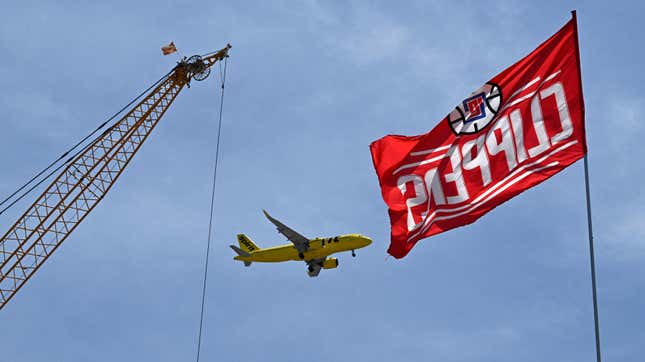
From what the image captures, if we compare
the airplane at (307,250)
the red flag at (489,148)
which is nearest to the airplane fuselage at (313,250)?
the airplane at (307,250)

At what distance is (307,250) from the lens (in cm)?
12888

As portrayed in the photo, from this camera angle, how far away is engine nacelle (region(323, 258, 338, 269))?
13412cm

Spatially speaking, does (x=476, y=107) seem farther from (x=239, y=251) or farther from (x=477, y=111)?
(x=239, y=251)

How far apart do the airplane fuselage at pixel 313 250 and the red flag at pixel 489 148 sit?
8183cm

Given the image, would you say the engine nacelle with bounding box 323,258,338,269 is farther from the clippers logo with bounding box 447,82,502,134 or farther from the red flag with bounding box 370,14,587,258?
the clippers logo with bounding box 447,82,502,134

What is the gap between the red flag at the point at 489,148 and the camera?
1447 inches

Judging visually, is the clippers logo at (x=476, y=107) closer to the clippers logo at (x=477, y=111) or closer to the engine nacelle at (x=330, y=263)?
the clippers logo at (x=477, y=111)

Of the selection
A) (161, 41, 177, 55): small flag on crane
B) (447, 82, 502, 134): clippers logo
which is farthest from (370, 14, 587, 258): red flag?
(161, 41, 177, 55): small flag on crane

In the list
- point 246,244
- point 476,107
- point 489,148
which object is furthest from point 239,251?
point 489,148

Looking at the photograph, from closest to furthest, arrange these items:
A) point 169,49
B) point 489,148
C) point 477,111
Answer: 1. point 489,148
2. point 477,111
3. point 169,49

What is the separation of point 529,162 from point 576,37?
4790 millimetres

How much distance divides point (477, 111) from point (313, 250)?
8929 cm

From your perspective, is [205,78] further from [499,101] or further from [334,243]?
[499,101]

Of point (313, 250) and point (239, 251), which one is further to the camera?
point (239, 251)
